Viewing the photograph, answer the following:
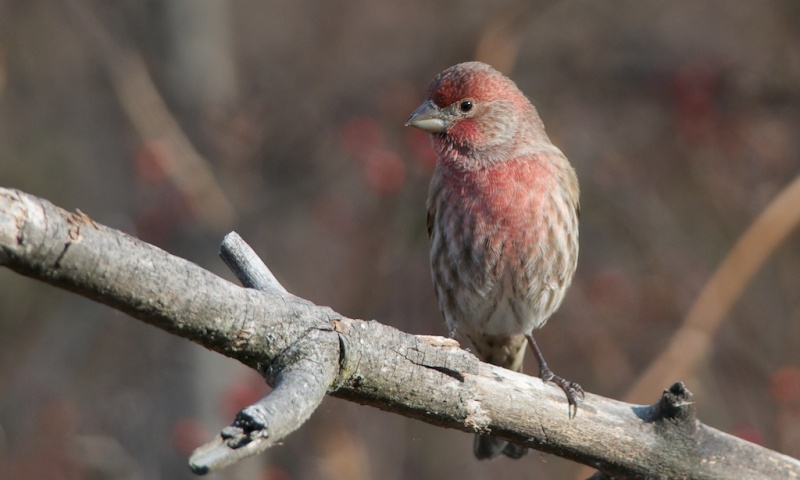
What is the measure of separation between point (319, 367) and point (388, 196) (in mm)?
5393

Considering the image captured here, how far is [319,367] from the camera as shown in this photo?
9.55 feet

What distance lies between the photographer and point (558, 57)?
8805mm

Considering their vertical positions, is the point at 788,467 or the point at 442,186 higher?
the point at 442,186

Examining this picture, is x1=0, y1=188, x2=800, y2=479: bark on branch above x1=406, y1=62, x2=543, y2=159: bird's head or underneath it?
underneath

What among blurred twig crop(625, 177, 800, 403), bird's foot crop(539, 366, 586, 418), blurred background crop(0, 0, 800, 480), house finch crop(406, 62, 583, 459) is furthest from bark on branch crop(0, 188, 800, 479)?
blurred background crop(0, 0, 800, 480)

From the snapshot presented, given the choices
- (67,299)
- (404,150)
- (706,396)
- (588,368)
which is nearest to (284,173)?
(404,150)

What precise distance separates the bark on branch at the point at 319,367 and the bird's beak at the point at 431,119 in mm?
1732

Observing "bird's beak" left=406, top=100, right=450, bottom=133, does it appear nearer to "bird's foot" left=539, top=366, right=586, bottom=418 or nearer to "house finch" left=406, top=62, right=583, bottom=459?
"house finch" left=406, top=62, right=583, bottom=459

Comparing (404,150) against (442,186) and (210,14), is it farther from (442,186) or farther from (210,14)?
(442,186)

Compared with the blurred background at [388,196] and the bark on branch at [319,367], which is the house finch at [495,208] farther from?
the blurred background at [388,196]

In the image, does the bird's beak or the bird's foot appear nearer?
→ the bird's foot

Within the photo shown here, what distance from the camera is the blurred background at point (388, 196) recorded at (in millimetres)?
7977

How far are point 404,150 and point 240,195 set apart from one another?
169cm

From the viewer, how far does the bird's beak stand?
511cm
